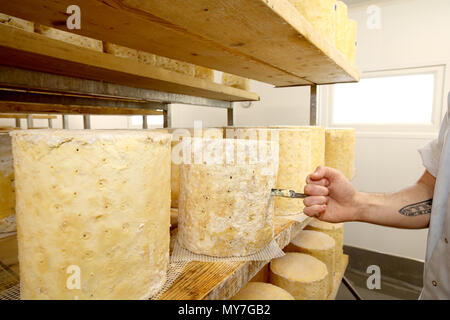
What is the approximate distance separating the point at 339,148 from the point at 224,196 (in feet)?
3.82

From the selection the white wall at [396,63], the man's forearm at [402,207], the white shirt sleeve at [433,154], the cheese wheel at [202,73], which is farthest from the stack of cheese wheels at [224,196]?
the white wall at [396,63]

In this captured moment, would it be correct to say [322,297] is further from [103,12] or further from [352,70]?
[103,12]

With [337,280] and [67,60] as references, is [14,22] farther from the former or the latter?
[337,280]

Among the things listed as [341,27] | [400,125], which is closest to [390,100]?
[400,125]

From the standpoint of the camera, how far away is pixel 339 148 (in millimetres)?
1642

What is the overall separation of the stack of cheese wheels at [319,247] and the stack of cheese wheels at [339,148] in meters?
0.44

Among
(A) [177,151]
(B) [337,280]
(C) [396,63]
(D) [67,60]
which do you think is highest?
(C) [396,63]

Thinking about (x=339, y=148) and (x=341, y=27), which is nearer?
(x=341, y=27)

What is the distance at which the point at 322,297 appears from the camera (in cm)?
130

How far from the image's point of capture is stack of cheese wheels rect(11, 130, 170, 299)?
1.61 feet

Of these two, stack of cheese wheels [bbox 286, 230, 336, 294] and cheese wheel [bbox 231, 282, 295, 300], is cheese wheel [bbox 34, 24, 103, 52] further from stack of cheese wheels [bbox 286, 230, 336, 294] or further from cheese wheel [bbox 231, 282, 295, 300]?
stack of cheese wheels [bbox 286, 230, 336, 294]

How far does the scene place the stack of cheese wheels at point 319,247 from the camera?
156 cm
